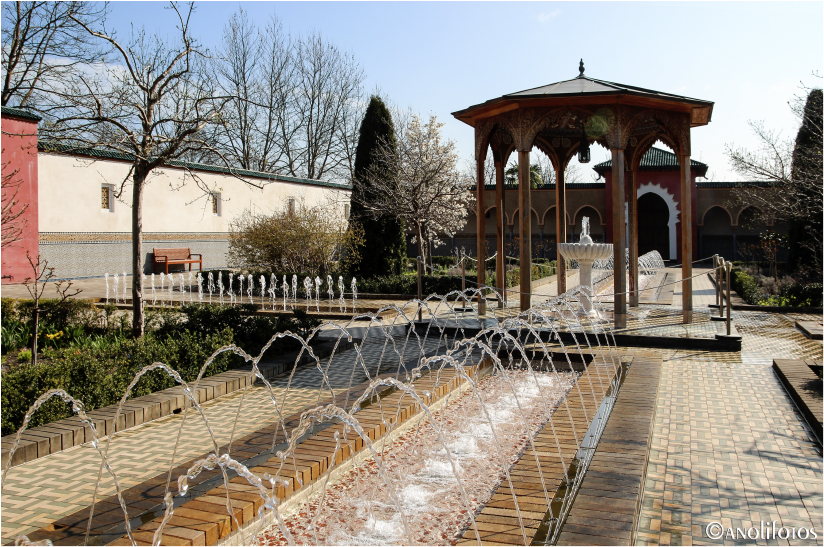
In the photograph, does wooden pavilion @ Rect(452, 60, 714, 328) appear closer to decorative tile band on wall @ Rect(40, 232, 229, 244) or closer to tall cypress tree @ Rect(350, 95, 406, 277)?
tall cypress tree @ Rect(350, 95, 406, 277)

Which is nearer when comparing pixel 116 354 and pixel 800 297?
pixel 116 354

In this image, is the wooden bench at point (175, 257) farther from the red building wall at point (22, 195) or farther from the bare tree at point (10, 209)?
the bare tree at point (10, 209)

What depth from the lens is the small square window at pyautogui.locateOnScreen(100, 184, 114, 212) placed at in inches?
768

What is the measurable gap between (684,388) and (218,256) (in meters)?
20.8

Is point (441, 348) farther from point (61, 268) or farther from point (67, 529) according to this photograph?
point (61, 268)

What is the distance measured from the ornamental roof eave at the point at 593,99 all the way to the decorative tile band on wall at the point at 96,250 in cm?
1322

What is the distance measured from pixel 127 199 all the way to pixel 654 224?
24334 mm

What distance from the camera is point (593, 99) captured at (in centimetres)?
959

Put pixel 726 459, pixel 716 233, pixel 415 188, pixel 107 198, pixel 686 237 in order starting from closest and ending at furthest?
1. pixel 726 459
2. pixel 686 237
3. pixel 415 188
4. pixel 107 198
5. pixel 716 233

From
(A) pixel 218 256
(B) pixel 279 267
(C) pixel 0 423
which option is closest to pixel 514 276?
(B) pixel 279 267

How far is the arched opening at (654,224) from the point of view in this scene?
31.5m

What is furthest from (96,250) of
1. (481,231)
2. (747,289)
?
(747,289)

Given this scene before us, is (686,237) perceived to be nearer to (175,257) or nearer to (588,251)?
(588,251)

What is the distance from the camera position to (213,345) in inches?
279
